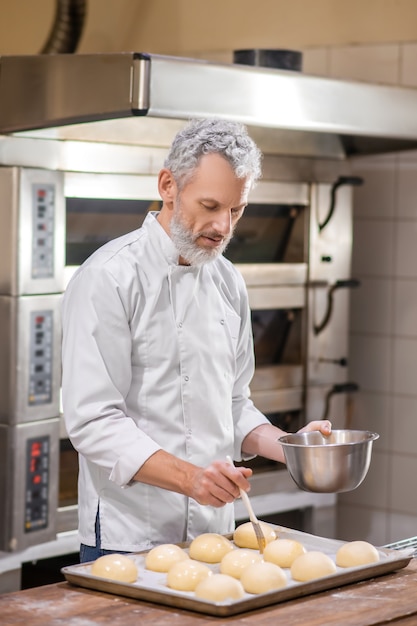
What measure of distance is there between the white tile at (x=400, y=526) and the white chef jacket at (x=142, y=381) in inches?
62.5

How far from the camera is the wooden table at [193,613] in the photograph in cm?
152

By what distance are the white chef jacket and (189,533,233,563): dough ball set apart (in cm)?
15

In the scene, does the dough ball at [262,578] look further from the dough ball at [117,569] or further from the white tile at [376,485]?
the white tile at [376,485]

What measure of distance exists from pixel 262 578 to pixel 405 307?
2.01 m

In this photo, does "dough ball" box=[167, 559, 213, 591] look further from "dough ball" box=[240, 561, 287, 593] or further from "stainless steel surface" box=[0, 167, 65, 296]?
"stainless steel surface" box=[0, 167, 65, 296]

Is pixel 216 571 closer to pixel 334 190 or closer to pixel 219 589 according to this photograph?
pixel 219 589

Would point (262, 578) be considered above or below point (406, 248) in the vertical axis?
below

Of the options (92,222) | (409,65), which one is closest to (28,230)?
(92,222)

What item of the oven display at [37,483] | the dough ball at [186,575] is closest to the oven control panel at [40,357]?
the oven display at [37,483]

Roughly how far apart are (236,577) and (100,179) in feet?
4.43

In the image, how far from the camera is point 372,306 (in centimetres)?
357

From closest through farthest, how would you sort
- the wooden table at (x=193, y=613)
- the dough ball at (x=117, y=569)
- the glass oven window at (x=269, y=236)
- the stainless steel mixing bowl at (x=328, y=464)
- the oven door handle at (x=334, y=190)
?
the wooden table at (x=193, y=613) < the dough ball at (x=117, y=569) < the stainless steel mixing bowl at (x=328, y=464) < the glass oven window at (x=269, y=236) < the oven door handle at (x=334, y=190)

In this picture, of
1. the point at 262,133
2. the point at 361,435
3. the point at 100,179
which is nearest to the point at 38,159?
the point at 100,179

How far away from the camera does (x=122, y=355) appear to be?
1.86 meters
